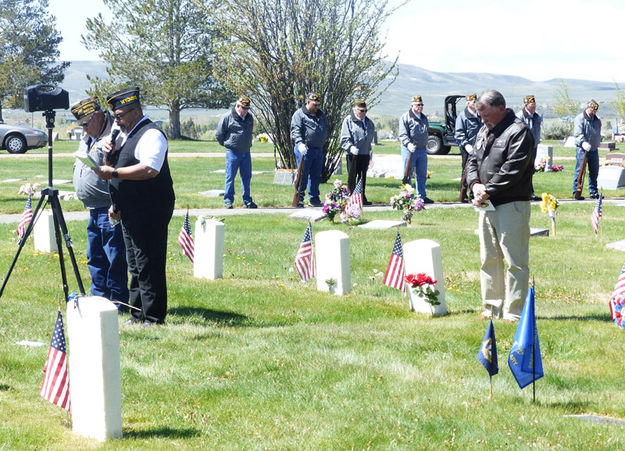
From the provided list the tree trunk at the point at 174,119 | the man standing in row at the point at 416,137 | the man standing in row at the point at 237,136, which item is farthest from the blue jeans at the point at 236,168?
the tree trunk at the point at 174,119

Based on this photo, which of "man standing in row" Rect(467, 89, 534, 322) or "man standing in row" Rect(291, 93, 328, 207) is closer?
"man standing in row" Rect(467, 89, 534, 322)

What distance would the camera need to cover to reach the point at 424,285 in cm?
824

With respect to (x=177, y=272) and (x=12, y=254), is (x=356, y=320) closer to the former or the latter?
(x=177, y=272)

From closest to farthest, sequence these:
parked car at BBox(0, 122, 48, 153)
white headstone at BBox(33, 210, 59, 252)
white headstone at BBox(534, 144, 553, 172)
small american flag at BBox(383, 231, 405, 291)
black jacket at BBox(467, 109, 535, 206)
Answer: black jacket at BBox(467, 109, 535, 206) → small american flag at BBox(383, 231, 405, 291) → white headstone at BBox(33, 210, 59, 252) → white headstone at BBox(534, 144, 553, 172) → parked car at BBox(0, 122, 48, 153)

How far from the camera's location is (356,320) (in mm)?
8352

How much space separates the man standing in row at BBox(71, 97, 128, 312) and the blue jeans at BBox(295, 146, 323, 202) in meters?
8.50

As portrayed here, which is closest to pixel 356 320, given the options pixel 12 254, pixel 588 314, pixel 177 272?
pixel 588 314

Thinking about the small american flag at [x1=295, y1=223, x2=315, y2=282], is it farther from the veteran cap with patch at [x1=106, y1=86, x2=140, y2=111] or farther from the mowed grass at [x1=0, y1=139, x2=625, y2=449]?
the veteran cap with patch at [x1=106, y1=86, x2=140, y2=111]

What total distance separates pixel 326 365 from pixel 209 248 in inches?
157

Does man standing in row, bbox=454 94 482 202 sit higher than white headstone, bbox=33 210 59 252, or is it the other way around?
man standing in row, bbox=454 94 482 202

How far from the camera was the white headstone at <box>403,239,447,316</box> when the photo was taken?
8.38 m

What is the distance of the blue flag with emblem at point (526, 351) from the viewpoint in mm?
5469

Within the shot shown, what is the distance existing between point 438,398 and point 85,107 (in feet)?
13.1

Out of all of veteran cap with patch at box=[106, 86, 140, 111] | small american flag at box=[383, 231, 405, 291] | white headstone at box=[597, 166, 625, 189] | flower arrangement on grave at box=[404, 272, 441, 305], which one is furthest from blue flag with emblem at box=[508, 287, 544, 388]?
white headstone at box=[597, 166, 625, 189]
